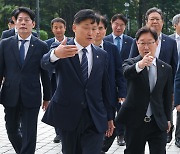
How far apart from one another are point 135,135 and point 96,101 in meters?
0.64

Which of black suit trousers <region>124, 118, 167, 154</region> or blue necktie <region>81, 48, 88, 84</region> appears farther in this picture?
black suit trousers <region>124, 118, 167, 154</region>

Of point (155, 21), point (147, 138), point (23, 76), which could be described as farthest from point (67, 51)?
point (155, 21)

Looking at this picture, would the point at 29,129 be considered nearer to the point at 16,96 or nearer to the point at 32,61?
the point at 16,96

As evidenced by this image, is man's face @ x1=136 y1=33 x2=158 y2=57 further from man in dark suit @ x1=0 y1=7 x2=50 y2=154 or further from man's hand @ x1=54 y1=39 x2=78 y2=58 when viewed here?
man in dark suit @ x1=0 y1=7 x2=50 y2=154

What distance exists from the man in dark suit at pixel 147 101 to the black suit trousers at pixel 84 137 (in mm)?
496

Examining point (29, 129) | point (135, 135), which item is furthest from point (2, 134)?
point (135, 135)

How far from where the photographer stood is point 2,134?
7.91 metres

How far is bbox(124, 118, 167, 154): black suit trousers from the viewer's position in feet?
14.9

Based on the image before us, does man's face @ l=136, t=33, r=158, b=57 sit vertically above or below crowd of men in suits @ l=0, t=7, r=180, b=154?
above

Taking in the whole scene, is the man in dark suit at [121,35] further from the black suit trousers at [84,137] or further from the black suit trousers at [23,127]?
the black suit trousers at [84,137]

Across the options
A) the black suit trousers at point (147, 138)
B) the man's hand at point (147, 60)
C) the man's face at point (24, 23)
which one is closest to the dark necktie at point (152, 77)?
the black suit trousers at point (147, 138)

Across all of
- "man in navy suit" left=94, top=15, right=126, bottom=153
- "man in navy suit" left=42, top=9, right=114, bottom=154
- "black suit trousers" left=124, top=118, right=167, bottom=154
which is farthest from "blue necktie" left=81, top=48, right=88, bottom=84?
"man in navy suit" left=94, top=15, right=126, bottom=153

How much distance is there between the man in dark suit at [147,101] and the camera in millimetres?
4500

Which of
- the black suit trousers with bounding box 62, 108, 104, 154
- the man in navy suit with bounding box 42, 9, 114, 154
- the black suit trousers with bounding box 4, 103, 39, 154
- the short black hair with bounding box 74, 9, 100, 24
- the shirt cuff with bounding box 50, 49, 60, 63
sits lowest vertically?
the black suit trousers with bounding box 4, 103, 39, 154
